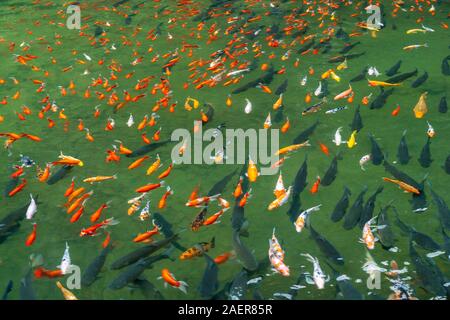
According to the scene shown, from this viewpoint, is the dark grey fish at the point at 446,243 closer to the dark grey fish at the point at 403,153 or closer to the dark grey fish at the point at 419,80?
the dark grey fish at the point at 403,153

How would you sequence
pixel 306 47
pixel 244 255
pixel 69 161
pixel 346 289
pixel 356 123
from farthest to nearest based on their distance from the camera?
pixel 306 47
pixel 356 123
pixel 69 161
pixel 244 255
pixel 346 289

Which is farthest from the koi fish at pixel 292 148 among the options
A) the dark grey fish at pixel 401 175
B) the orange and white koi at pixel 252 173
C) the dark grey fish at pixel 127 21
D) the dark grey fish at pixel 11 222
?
the dark grey fish at pixel 127 21

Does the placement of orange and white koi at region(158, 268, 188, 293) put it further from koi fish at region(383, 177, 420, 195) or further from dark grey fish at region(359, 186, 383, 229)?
koi fish at region(383, 177, 420, 195)

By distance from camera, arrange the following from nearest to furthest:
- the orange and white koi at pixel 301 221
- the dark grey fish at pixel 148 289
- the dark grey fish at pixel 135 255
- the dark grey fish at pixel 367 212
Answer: the dark grey fish at pixel 148 289 → the dark grey fish at pixel 135 255 → the dark grey fish at pixel 367 212 → the orange and white koi at pixel 301 221

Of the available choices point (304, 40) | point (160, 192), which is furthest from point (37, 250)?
point (304, 40)

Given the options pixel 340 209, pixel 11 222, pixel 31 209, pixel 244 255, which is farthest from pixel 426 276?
pixel 11 222

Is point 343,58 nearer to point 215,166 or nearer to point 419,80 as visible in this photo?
point 419,80
